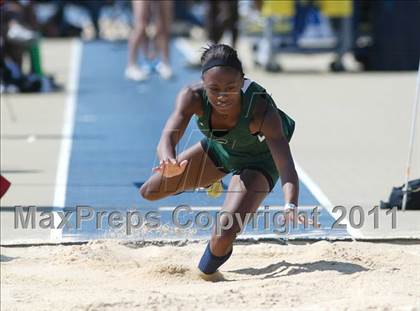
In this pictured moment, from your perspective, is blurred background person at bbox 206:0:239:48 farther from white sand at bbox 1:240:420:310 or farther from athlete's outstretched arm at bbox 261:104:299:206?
athlete's outstretched arm at bbox 261:104:299:206

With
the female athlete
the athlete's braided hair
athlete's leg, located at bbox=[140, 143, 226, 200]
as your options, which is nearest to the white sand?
the female athlete

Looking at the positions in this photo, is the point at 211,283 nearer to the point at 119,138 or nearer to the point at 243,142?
the point at 243,142

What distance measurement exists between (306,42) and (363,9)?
8.46 ft

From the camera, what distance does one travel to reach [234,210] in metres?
6.89

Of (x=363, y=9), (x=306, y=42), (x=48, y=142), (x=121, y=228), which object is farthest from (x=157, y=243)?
(x=363, y=9)

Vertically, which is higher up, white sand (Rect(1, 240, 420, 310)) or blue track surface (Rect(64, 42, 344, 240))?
white sand (Rect(1, 240, 420, 310))

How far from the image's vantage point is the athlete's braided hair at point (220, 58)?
6668 mm

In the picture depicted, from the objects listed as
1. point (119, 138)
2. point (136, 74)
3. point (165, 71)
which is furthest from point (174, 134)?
point (136, 74)

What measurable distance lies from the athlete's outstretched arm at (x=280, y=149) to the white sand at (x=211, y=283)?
23.3 inches

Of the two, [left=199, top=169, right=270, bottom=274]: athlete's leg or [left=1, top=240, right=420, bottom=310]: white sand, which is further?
[left=199, top=169, right=270, bottom=274]: athlete's leg

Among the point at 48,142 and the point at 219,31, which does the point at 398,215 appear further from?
the point at 219,31

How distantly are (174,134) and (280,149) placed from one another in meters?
0.66

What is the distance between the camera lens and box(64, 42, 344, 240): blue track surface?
9039 mm

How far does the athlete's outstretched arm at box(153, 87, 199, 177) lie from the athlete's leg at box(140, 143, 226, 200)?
0.37 metres
